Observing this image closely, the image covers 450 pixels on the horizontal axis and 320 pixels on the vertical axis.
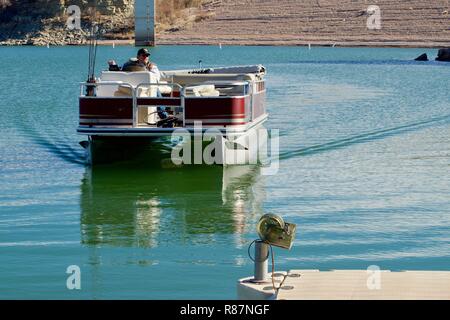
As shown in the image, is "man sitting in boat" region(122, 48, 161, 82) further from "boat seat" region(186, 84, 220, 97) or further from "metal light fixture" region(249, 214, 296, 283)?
"metal light fixture" region(249, 214, 296, 283)

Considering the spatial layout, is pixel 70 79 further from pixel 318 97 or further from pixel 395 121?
pixel 395 121

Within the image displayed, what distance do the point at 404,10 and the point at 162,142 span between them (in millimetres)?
81470

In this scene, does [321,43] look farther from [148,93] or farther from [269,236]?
[269,236]

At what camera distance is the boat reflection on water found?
15.0 m

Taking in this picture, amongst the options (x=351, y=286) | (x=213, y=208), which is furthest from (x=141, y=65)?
(x=351, y=286)

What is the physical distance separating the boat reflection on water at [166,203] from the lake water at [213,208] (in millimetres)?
28

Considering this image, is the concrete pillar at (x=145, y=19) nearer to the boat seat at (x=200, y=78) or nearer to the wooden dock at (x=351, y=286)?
the boat seat at (x=200, y=78)

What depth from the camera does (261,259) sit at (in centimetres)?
962

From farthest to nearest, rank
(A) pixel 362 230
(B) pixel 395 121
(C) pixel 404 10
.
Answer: (C) pixel 404 10 < (B) pixel 395 121 < (A) pixel 362 230

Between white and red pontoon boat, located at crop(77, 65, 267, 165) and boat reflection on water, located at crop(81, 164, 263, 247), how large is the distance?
1.72 feet

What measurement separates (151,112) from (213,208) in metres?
3.32

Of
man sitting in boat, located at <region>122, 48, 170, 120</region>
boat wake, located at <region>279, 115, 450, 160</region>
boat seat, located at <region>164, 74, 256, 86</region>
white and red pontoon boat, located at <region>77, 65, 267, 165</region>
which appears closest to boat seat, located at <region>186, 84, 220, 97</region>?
white and red pontoon boat, located at <region>77, 65, 267, 165</region>
